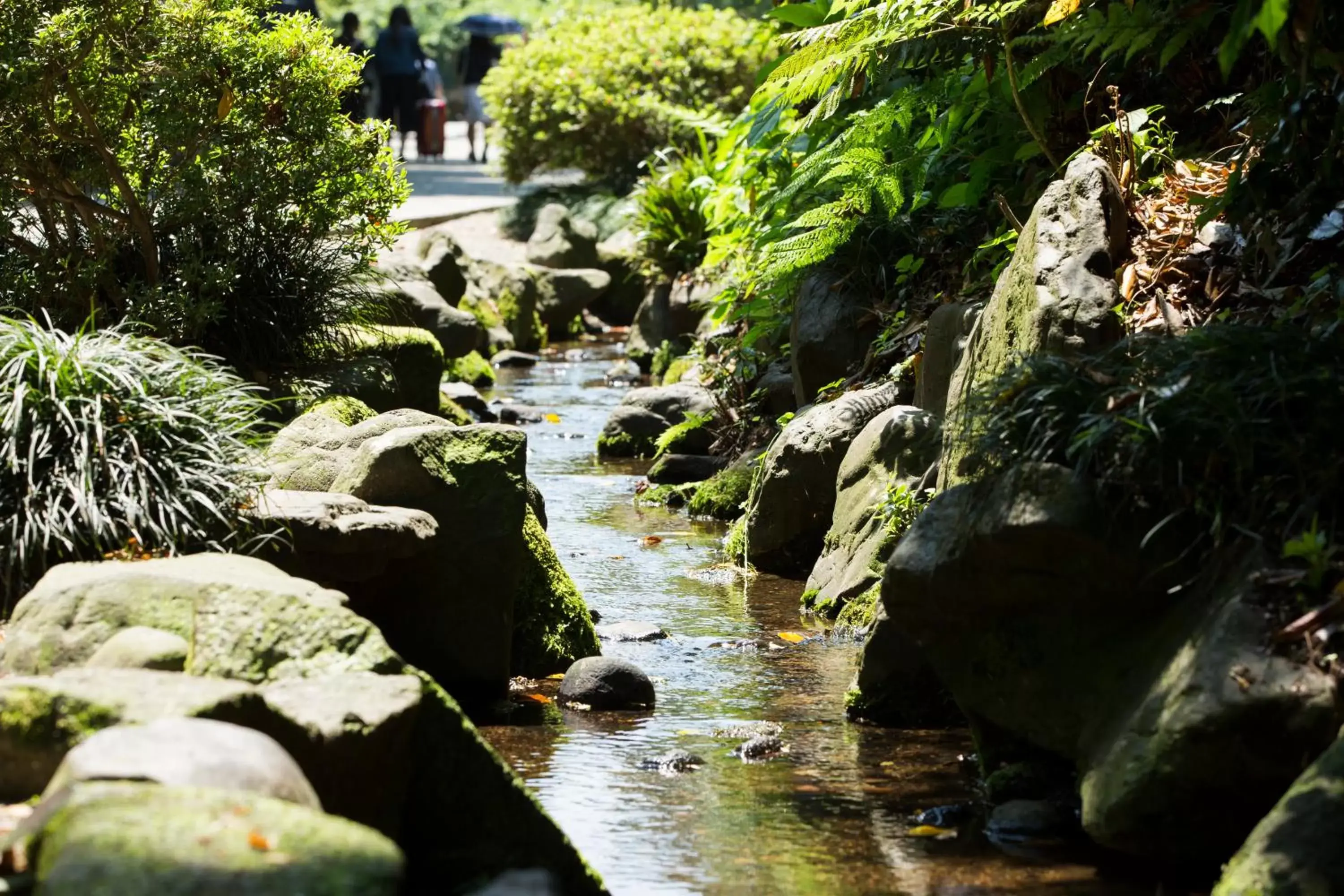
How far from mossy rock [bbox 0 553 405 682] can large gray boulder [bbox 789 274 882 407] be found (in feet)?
16.4

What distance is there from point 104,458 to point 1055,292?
10.8 ft

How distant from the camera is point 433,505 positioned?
623 cm

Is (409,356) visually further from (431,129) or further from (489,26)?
(489,26)

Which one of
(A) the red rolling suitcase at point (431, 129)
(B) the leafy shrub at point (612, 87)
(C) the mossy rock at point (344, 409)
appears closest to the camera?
(C) the mossy rock at point (344, 409)

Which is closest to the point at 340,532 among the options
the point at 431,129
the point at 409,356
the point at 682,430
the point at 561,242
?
the point at 409,356

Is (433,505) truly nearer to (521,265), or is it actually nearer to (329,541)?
(329,541)

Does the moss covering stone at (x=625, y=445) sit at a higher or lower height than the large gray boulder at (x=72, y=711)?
lower

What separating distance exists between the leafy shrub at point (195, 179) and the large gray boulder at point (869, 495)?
3383mm

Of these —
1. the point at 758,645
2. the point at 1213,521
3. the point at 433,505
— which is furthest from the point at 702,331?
the point at 1213,521

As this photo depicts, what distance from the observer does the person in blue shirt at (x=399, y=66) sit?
25469 millimetres

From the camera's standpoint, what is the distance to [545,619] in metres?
6.80

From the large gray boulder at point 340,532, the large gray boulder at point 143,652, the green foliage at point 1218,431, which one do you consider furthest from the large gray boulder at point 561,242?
the large gray boulder at point 143,652

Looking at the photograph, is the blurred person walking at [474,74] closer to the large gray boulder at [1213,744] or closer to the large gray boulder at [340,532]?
the large gray boulder at [340,532]

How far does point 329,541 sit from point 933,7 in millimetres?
3695
